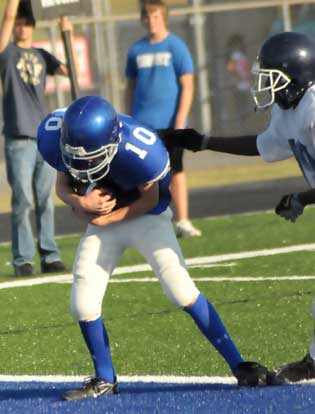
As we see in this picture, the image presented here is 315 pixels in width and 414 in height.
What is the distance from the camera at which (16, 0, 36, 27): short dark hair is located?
10430 millimetres

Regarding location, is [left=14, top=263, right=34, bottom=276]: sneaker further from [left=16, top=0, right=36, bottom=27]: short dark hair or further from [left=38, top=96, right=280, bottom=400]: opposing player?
[left=38, top=96, right=280, bottom=400]: opposing player

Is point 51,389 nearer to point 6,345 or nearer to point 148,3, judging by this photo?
point 6,345

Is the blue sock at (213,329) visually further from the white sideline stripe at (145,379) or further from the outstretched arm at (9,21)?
the outstretched arm at (9,21)

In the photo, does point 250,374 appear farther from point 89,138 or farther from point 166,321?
point 166,321

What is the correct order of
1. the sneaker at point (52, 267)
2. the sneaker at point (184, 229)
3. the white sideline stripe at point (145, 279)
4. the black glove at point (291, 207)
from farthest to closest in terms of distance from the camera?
the sneaker at point (184, 229)
the sneaker at point (52, 267)
the white sideline stripe at point (145, 279)
the black glove at point (291, 207)

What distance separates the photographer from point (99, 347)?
6.16m

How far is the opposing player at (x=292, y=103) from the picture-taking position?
591 centimetres

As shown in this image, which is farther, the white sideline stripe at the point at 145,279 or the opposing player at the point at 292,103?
the white sideline stripe at the point at 145,279

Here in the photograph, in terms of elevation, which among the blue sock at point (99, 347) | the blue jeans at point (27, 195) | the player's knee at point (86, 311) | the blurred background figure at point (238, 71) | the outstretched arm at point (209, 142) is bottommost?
the blurred background figure at point (238, 71)

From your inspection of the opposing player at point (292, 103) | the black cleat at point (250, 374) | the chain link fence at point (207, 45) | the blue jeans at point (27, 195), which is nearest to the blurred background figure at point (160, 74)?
the blue jeans at point (27, 195)

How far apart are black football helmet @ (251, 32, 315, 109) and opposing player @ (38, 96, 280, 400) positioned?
0.57 meters

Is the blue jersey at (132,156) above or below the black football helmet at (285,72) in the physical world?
below

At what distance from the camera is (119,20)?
1930 centimetres

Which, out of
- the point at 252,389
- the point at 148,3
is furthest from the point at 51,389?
the point at 148,3
